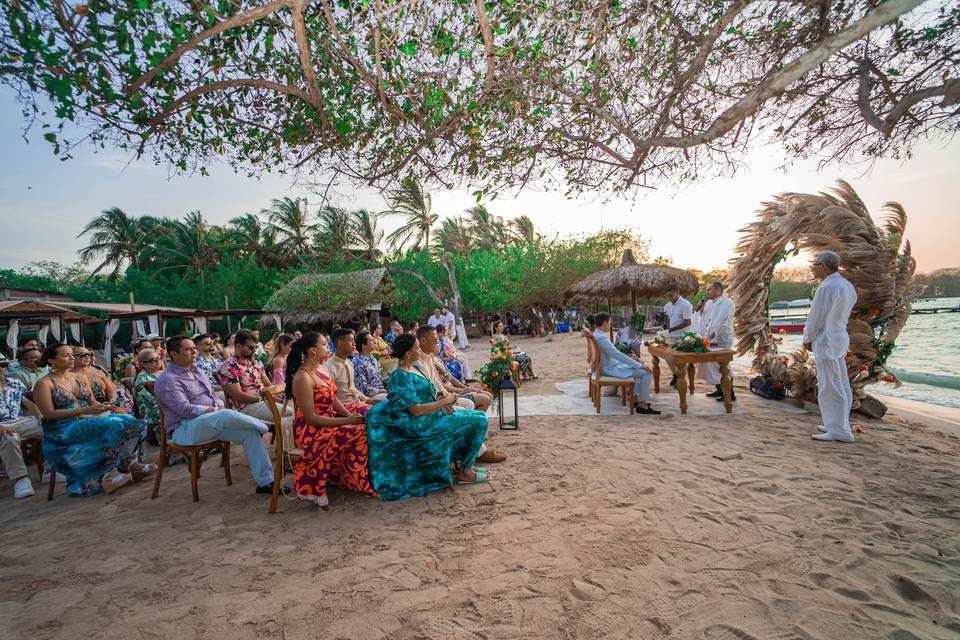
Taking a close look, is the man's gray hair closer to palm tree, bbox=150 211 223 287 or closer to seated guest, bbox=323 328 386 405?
seated guest, bbox=323 328 386 405

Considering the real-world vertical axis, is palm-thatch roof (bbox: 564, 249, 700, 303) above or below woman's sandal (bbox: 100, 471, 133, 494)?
above

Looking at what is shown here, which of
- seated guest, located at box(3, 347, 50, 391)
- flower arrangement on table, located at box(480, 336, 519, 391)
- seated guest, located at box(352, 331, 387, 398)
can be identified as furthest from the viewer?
seated guest, located at box(3, 347, 50, 391)

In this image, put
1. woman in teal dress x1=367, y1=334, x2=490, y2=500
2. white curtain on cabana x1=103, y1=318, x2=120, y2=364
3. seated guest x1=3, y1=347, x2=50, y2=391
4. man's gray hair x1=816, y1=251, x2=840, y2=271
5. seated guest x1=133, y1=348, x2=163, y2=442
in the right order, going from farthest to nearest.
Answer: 1. white curtain on cabana x1=103, y1=318, x2=120, y2=364
2. seated guest x1=3, y1=347, x2=50, y2=391
3. seated guest x1=133, y1=348, x2=163, y2=442
4. man's gray hair x1=816, y1=251, x2=840, y2=271
5. woman in teal dress x1=367, y1=334, x2=490, y2=500

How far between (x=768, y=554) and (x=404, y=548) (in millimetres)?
2341

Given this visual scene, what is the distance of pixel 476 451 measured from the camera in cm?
396

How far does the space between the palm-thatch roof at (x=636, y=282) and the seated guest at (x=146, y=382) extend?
37.6 feet

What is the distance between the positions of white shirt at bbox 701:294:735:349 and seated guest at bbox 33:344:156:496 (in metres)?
8.43


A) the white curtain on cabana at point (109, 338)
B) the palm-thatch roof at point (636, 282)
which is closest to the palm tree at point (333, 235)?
the white curtain on cabana at point (109, 338)

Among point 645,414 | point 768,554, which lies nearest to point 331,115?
point 768,554

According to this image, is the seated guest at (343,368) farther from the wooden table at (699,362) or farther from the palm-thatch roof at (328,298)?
the palm-thatch roof at (328,298)

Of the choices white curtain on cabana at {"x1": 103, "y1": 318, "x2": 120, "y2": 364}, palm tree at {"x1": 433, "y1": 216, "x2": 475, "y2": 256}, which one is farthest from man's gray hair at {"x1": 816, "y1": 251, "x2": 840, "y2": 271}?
palm tree at {"x1": 433, "y1": 216, "x2": 475, "y2": 256}

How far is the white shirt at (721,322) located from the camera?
7062 millimetres

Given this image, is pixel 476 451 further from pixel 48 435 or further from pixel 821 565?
pixel 48 435

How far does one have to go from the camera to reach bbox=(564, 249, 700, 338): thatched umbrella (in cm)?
1226
